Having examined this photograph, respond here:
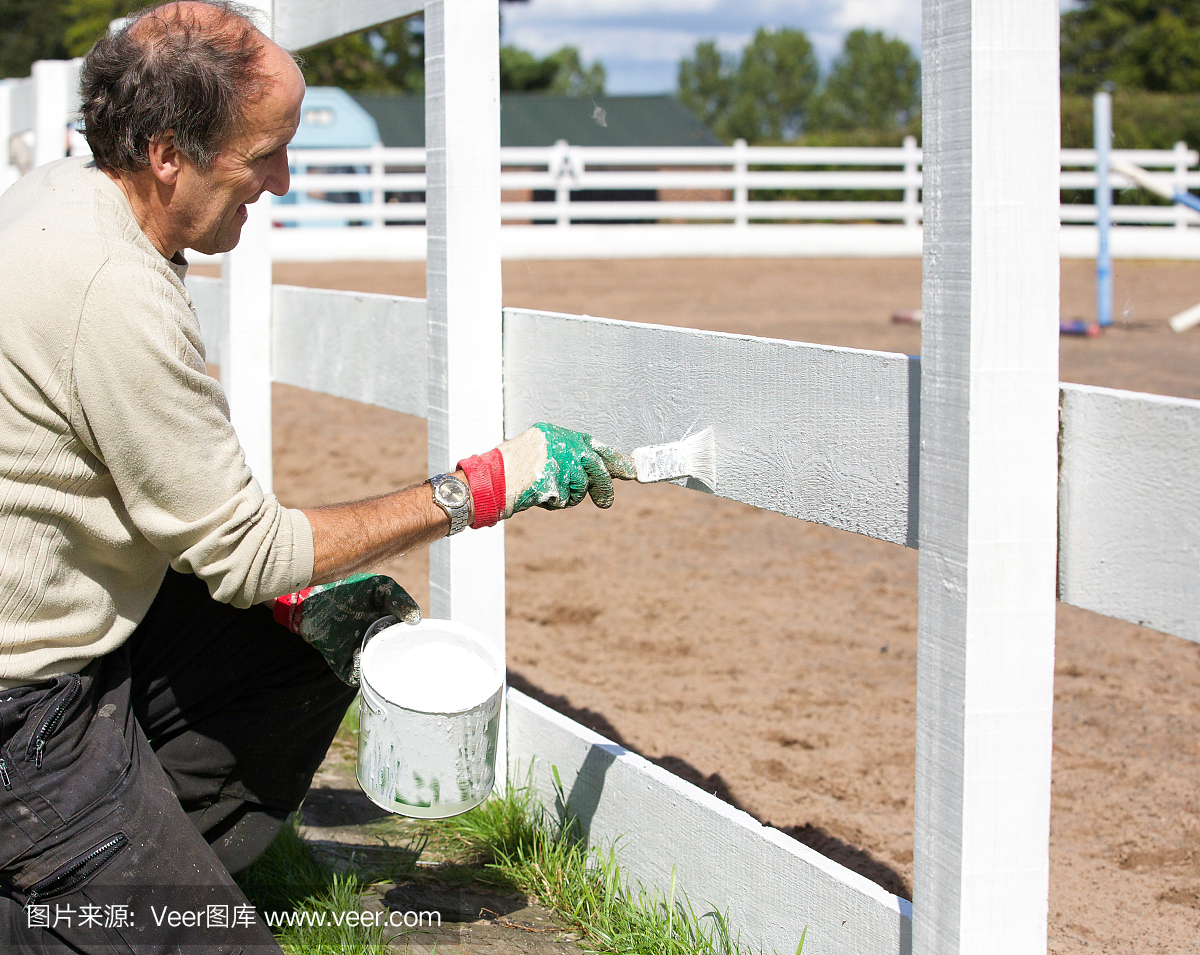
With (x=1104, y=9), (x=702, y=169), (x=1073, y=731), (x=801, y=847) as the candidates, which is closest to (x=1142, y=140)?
(x=702, y=169)

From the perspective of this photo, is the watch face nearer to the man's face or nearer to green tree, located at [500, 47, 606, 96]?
the man's face

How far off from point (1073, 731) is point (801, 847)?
1.70 metres

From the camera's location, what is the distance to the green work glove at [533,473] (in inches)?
74.1

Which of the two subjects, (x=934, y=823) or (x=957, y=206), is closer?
(x=957, y=206)

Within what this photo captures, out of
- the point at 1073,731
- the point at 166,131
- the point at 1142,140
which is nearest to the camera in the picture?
the point at 166,131

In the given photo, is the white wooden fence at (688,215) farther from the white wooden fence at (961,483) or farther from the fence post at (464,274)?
the white wooden fence at (961,483)

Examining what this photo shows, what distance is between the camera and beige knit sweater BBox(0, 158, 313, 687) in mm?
1568

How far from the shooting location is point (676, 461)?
203 centimetres

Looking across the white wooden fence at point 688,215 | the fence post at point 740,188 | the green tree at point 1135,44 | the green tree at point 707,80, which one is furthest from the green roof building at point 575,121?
the green tree at point 707,80

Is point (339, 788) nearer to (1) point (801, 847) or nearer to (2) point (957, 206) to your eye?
(1) point (801, 847)

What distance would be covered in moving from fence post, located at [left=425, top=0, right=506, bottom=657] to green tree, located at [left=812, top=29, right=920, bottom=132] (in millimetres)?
48455

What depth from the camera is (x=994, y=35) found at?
1388mm

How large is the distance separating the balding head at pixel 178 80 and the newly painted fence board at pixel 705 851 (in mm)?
1269

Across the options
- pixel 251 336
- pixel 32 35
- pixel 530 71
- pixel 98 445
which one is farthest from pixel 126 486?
pixel 32 35
